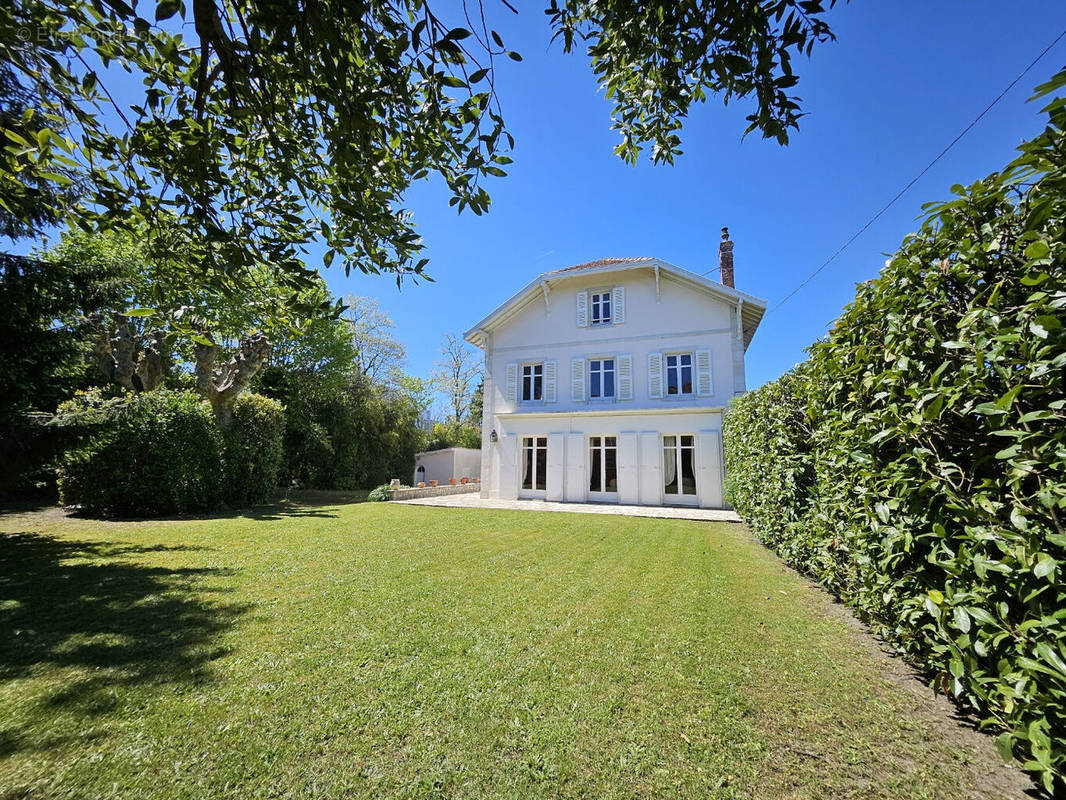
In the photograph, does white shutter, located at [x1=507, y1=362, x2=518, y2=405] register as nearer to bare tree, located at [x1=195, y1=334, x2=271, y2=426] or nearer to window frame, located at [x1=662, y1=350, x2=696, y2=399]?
window frame, located at [x1=662, y1=350, x2=696, y2=399]

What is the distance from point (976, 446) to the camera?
2.06m

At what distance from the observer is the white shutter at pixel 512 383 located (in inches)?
670

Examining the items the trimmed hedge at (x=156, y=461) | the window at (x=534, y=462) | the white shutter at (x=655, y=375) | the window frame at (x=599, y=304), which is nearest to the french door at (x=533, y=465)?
the window at (x=534, y=462)

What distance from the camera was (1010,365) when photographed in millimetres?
1759

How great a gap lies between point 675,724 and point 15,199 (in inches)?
238

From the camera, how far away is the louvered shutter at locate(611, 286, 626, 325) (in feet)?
52.5

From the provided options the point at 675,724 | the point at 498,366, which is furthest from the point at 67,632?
the point at 498,366

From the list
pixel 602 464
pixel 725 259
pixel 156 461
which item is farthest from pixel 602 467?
pixel 156 461

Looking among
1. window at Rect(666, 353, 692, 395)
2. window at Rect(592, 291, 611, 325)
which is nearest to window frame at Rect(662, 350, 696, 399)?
window at Rect(666, 353, 692, 395)

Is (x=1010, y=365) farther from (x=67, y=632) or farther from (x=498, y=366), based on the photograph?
(x=498, y=366)

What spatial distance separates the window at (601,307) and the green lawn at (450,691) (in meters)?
12.4

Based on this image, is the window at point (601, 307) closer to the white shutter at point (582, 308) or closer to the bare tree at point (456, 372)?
A: the white shutter at point (582, 308)

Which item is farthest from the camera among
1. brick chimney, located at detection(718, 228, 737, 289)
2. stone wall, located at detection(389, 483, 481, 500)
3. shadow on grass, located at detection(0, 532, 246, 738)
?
brick chimney, located at detection(718, 228, 737, 289)

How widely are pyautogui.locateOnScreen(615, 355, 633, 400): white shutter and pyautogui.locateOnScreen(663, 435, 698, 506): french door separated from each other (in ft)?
7.24
